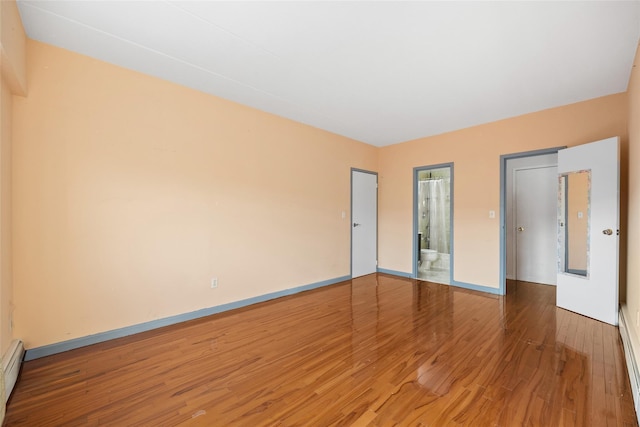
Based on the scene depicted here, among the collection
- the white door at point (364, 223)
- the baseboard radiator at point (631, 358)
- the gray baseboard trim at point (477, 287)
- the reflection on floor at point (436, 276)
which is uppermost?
the white door at point (364, 223)

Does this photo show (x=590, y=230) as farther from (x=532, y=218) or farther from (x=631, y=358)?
(x=532, y=218)

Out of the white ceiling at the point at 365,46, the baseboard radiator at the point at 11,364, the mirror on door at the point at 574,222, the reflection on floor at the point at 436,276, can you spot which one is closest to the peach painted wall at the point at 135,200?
the baseboard radiator at the point at 11,364

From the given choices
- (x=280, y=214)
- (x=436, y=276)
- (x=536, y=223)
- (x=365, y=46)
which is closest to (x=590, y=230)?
(x=536, y=223)

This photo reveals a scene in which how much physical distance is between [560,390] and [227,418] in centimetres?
220

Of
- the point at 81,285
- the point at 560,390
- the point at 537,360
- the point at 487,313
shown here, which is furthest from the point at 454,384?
the point at 81,285

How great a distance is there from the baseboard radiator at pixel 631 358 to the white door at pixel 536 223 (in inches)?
78.8

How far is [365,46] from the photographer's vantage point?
2309 millimetres

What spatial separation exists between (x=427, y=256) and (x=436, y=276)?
2.43 ft

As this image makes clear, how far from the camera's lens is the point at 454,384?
75.0 inches

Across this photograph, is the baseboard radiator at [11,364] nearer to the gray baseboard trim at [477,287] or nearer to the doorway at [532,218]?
the gray baseboard trim at [477,287]

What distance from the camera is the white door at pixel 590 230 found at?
2938 millimetres

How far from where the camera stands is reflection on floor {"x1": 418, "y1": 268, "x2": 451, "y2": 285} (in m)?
4.87

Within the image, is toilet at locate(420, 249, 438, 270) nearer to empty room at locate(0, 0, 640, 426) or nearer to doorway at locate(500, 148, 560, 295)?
doorway at locate(500, 148, 560, 295)

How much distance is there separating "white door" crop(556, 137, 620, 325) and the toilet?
247 cm
